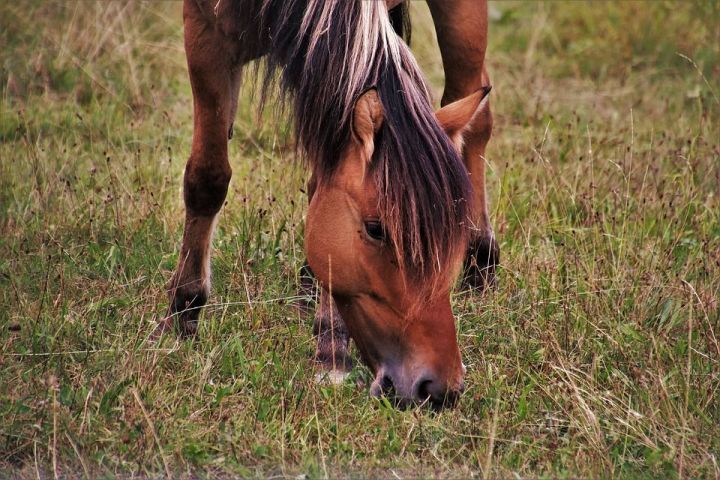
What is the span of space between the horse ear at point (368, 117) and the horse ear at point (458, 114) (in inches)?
9.3

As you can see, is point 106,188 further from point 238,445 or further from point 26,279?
point 238,445

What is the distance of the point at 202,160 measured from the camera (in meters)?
3.88

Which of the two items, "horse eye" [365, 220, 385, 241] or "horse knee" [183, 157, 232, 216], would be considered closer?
"horse eye" [365, 220, 385, 241]

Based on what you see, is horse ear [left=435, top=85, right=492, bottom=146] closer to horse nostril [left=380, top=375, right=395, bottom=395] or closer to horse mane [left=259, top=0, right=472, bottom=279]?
horse mane [left=259, top=0, right=472, bottom=279]

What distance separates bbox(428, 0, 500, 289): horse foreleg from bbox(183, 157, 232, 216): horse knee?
923mm

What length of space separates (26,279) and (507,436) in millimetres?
1983

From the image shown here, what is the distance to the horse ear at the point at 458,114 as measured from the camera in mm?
3203

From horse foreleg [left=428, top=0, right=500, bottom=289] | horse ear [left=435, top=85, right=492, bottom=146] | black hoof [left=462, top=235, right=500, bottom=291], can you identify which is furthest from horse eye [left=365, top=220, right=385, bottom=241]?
black hoof [left=462, top=235, right=500, bottom=291]

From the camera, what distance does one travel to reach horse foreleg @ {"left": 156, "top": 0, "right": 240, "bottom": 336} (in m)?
3.75

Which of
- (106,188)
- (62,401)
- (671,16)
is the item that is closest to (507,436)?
(62,401)

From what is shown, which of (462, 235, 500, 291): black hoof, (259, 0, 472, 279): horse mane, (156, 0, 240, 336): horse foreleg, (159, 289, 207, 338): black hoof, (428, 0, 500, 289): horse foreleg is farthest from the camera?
(462, 235, 500, 291): black hoof

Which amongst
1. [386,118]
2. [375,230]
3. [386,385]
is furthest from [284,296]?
[386,118]

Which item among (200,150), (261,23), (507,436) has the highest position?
(261,23)

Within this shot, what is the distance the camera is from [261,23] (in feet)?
11.4
